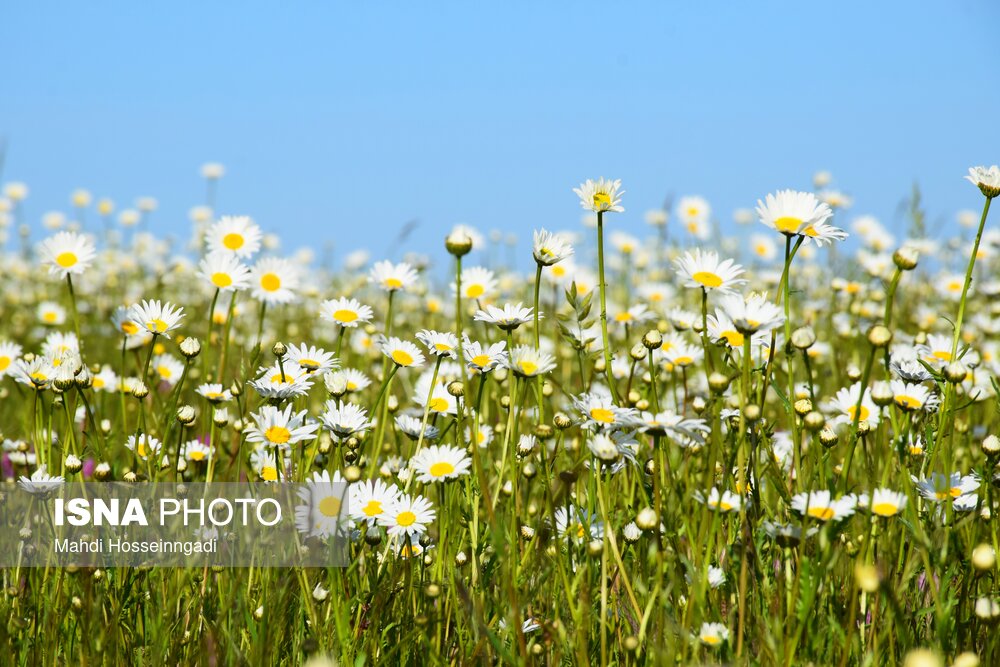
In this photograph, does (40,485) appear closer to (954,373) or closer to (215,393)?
(215,393)

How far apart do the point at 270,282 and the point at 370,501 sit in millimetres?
1053

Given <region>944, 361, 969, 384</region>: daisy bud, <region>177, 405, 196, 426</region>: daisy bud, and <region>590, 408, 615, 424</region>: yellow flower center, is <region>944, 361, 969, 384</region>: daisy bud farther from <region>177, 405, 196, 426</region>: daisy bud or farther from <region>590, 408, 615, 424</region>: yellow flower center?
<region>177, 405, 196, 426</region>: daisy bud

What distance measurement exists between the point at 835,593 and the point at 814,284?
561cm

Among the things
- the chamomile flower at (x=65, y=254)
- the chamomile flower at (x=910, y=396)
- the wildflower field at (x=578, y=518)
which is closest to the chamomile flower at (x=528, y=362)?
the wildflower field at (x=578, y=518)

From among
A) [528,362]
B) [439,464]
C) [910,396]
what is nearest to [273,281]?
[439,464]

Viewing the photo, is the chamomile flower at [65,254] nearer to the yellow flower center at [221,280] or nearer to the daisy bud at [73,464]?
the yellow flower center at [221,280]

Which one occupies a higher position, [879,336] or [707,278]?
[707,278]

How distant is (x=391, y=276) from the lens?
105 inches

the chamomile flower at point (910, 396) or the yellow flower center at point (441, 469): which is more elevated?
the chamomile flower at point (910, 396)

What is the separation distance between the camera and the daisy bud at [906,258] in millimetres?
1666

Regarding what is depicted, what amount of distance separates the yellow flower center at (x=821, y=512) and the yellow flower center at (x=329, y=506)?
910mm

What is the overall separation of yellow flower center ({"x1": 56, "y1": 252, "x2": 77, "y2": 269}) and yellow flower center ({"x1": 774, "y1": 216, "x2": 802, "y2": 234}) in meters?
2.01

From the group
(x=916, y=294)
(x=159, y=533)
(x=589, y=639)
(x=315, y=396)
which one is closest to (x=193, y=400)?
(x=315, y=396)

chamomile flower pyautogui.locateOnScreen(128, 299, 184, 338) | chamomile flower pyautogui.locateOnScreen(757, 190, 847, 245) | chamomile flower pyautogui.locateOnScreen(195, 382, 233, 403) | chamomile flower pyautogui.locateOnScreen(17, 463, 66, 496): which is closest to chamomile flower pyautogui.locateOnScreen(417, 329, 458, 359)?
chamomile flower pyautogui.locateOnScreen(195, 382, 233, 403)
